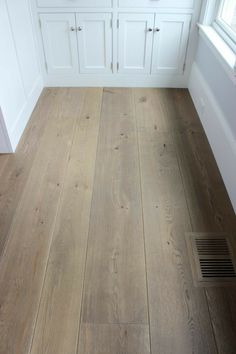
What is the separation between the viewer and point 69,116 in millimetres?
2654

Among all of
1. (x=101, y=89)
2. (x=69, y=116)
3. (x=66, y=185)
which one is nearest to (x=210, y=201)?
(x=66, y=185)

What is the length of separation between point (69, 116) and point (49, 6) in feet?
3.26

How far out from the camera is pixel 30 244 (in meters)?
1.60

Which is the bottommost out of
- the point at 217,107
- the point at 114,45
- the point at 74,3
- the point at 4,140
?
the point at 4,140

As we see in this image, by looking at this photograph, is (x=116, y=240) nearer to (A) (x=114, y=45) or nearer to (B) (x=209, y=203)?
(B) (x=209, y=203)

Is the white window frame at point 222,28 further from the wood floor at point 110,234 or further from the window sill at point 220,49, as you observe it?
the wood floor at point 110,234

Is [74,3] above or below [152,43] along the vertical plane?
above

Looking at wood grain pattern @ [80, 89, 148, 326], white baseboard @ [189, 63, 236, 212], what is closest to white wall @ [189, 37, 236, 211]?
white baseboard @ [189, 63, 236, 212]

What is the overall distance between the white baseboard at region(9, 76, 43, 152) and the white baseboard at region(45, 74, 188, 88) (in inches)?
7.7

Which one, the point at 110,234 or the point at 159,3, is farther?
the point at 159,3

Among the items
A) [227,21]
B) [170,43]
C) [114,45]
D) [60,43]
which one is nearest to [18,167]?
[60,43]

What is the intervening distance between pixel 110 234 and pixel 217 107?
1.28m

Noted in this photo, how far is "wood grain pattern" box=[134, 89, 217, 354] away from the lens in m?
1.25

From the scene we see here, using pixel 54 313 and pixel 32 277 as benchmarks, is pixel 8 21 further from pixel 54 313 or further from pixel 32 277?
pixel 54 313
